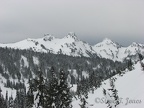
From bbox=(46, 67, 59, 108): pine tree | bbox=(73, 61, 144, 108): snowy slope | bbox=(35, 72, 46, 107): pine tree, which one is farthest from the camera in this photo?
bbox=(35, 72, 46, 107): pine tree

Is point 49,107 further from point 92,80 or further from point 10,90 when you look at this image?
point 10,90

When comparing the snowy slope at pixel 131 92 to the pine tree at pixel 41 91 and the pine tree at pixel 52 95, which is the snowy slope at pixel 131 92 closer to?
the pine tree at pixel 52 95

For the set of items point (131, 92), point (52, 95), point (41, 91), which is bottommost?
point (52, 95)

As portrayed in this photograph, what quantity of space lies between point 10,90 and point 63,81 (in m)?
171

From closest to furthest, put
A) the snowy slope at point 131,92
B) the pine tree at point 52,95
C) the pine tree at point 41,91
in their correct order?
the snowy slope at point 131,92, the pine tree at point 52,95, the pine tree at point 41,91

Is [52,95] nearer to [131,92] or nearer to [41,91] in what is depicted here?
[41,91]

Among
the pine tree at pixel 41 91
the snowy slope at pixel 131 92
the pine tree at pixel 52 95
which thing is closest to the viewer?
the snowy slope at pixel 131 92

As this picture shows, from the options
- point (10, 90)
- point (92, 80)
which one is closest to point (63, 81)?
point (92, 80)

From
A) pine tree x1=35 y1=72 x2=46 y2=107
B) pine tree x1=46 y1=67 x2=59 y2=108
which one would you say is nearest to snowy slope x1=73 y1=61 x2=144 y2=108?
pine tree x1=46 y1=67 x2=59 y2=108

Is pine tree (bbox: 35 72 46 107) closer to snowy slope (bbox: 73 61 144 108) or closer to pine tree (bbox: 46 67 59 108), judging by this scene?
pine tree (bbox: 46 67 59 108)

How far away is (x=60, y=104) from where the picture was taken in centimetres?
3459

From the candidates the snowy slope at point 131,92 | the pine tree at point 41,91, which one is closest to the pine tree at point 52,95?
the pine tree at point 41,91

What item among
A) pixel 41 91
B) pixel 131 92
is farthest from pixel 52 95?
pixel 131 92

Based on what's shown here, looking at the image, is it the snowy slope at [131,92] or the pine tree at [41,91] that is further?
the pine tree at [41,91]
